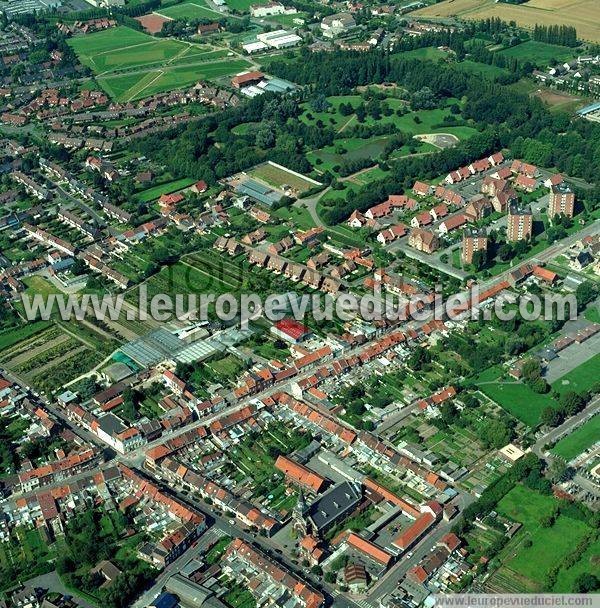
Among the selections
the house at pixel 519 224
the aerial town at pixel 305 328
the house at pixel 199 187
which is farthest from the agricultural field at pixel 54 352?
the house at pixel 519 224

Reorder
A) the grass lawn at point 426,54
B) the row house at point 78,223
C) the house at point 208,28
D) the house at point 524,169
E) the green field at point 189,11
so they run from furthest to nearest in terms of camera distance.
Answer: the green field at point 189,11 < the house at point 208,28 < the grass lawn at point 426,54 < the house at point 524,169 < the row house at point 78,223

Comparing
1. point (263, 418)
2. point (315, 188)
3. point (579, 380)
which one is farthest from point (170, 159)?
point (579, 380)

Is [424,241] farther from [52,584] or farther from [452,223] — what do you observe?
[52,584]

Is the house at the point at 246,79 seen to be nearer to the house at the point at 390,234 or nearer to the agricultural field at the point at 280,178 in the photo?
the agricultural field at the point at 280,178

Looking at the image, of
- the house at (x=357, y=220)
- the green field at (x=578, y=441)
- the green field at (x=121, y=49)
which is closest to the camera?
the green field at (x=578, y=441)

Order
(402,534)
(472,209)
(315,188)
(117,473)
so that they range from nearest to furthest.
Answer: (402,534)
(117,473)
(472,209)
(315,188)

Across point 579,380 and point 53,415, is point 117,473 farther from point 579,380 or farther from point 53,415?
point 579,380
